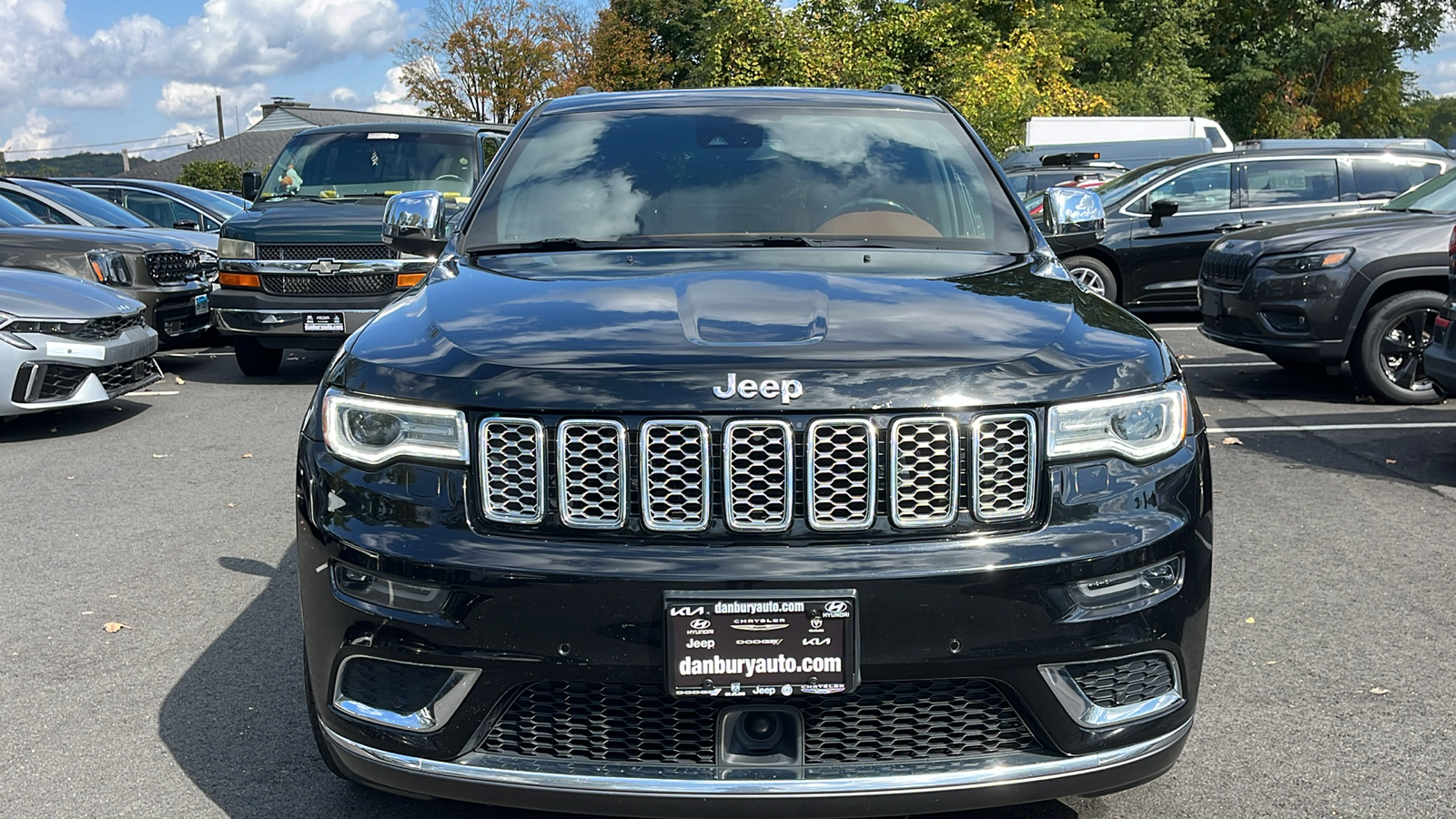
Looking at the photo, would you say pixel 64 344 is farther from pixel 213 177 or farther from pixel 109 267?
pixel 213 177

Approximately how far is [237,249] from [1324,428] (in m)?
7.90

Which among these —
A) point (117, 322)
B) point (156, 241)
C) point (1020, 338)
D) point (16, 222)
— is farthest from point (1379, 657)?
point (16, 222)

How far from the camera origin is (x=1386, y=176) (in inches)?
555

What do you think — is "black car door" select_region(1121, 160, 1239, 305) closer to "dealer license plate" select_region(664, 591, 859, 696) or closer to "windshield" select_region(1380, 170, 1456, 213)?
"windshield" select_region(1380, 170, 1456, 213)

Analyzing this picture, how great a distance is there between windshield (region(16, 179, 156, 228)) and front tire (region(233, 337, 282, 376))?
7.94 ft

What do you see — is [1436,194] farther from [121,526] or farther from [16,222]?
[16,222]

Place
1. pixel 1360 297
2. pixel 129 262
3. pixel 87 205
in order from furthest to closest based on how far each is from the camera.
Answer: pixel 87 205 → pixel 129 262 → pixel 1360 297

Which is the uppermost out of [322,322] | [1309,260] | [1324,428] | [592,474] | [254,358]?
[592,474]

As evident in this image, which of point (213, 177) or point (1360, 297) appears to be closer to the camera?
point (1360, 297)

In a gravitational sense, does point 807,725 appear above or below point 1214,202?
below

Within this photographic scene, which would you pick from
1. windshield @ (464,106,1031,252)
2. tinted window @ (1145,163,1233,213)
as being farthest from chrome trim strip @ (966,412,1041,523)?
tinted window @ (1145,163,1233,213)

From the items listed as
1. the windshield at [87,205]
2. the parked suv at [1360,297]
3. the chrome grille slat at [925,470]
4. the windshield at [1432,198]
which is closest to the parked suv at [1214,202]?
the windshield at [1432,198]

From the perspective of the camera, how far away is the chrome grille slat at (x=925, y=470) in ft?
8.67

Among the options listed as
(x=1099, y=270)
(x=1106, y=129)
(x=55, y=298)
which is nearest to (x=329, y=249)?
(x=55, y=298)
